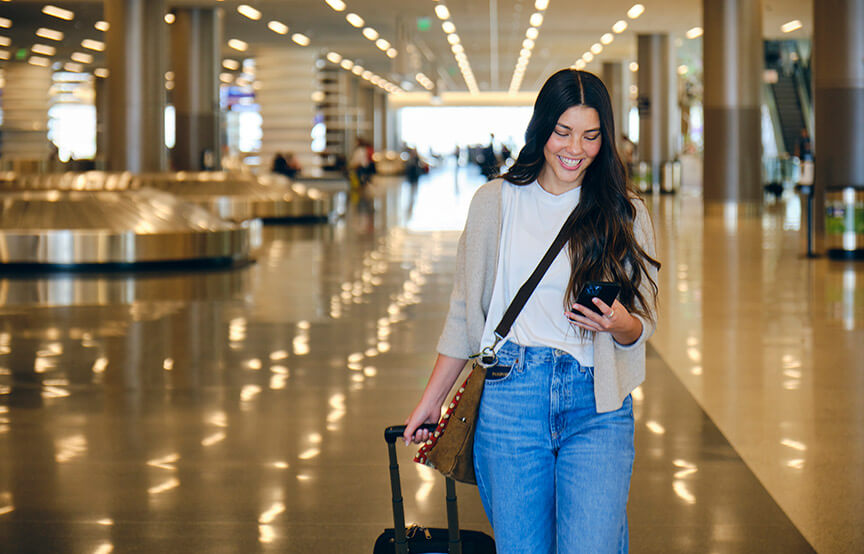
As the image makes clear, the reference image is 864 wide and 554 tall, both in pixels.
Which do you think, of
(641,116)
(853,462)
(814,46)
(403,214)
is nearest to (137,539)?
(853,462)

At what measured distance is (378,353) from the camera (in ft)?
27.8

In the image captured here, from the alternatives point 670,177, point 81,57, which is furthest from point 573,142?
point 81,57

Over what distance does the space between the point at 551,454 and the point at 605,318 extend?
0.36 m

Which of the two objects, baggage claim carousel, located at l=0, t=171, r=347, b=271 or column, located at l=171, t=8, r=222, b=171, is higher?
column, located at l=171, t=8, r=222, b=171

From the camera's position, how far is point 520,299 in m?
2.67

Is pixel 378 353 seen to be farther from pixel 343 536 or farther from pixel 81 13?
pixel 81 13

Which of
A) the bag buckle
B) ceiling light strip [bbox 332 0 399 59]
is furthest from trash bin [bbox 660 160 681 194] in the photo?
the bag buckle

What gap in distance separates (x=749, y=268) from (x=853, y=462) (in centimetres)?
895

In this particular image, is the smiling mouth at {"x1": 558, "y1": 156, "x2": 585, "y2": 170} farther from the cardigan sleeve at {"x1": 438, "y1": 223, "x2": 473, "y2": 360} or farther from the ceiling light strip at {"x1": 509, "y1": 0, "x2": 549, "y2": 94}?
the ceiling light strip at {"x1": 509, "y1": 0, "x2": 549, "y2": 94}

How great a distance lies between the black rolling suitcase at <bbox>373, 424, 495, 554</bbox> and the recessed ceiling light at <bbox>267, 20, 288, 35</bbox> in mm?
32447

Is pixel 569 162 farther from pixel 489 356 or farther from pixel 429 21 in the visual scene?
pixel 429 21

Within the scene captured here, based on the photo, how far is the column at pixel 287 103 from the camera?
4228cm

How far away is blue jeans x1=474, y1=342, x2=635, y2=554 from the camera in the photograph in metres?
2.60

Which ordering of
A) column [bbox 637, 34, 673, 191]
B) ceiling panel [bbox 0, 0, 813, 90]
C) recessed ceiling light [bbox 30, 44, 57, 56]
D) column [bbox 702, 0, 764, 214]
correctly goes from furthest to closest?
recessed ceiling light [bbox 30, 44, 57, 56]
column [bbox 637, 34, 673, 191]
ceiling panel [bbox 0, 0, 813, 90]
column [bbox 702, 0, 764, 214]
